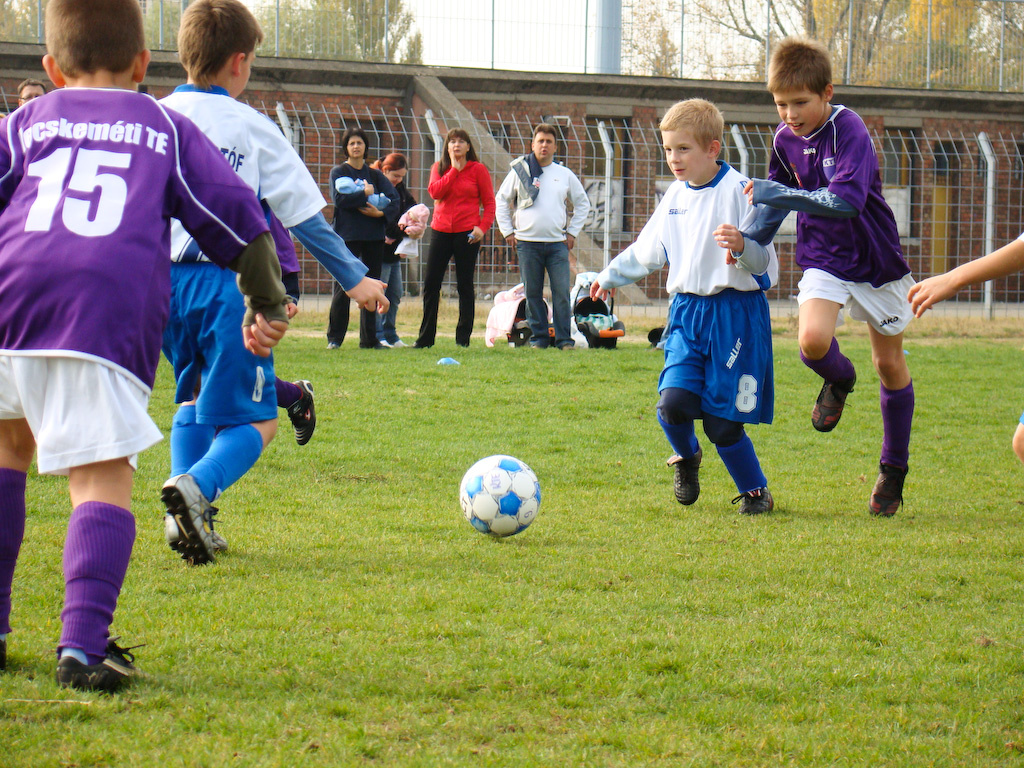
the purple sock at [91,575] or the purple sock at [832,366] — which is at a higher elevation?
the purple sock at [832,366]

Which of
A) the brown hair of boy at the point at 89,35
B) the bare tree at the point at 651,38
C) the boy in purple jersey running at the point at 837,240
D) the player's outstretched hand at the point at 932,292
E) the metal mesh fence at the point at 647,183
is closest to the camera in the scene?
the brown hair of boy at the point at 89,35

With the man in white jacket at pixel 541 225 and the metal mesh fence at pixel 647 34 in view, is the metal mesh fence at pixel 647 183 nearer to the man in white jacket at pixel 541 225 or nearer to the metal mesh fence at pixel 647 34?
the metal mesh fence at pixel 647 34

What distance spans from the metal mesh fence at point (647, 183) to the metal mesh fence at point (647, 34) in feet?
3.71

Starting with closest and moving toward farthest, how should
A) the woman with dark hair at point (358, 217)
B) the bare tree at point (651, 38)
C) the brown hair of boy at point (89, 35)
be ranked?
the brown hair of boy at point (89, 35)
the woman with dark hair at point (358, 217)
the bare tree at point (651, 38)

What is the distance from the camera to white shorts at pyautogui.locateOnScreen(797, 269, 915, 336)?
4.77 meters

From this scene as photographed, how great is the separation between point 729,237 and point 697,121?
1.92ft

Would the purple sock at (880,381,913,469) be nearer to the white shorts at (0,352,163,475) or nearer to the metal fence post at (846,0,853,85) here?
the white shorts at (0,352,163,475)

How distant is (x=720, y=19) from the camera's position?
20797 millimetres

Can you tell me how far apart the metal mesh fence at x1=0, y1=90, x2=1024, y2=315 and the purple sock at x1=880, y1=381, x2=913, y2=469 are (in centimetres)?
1033

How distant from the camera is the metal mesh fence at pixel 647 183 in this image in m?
16.7

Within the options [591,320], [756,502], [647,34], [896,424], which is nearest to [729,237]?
[756,502]

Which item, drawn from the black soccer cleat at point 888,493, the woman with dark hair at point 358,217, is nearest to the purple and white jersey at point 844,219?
the black soccer cleat at point 888,493

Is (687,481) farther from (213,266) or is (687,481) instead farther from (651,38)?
(651,38)

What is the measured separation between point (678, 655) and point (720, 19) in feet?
65.4
